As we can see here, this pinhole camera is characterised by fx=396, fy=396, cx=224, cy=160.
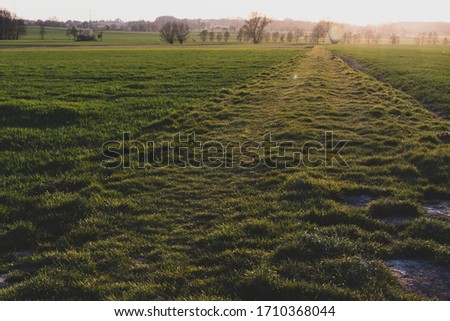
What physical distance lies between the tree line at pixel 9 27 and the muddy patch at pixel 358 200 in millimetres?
146660

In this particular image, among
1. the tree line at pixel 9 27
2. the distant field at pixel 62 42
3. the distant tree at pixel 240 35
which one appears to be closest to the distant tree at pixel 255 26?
the distant tree at pixel 240 35

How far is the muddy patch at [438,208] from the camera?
691 centimetres

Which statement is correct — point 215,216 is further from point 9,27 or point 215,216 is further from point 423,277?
point 9,27

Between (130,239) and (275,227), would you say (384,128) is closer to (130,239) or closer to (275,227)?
(275,227)

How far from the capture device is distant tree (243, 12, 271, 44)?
15700 cm

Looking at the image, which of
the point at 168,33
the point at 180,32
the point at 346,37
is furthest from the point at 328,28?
the point at 168,33

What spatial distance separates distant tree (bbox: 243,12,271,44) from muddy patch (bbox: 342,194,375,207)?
156405mm

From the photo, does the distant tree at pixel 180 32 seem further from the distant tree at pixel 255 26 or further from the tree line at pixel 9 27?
the tree line at pixel 9 27

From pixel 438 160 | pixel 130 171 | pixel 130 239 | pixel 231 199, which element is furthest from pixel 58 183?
pixel 438 160

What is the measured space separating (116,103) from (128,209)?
12.2 meters

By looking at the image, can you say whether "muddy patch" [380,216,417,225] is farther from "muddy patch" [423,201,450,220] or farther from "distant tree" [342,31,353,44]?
"distant tree" [342,31,353,44]

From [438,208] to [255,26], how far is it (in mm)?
161438

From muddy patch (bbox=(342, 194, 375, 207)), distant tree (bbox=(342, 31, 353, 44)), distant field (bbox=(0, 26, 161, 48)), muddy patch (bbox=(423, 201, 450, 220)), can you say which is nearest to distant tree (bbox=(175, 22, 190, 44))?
distant field (bbox=(0, 26, 161, 48))

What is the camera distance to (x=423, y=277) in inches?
199
